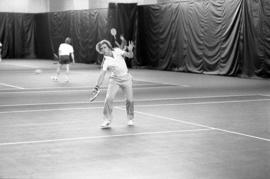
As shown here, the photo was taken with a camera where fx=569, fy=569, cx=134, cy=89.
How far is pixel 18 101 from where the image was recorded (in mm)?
15047

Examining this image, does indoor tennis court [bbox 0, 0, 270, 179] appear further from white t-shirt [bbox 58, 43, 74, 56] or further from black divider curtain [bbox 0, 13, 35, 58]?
black divider curtain [bbox 0, 13, 35, 58]

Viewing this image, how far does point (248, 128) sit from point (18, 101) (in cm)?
701

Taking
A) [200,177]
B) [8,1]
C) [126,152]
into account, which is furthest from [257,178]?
[8,1]

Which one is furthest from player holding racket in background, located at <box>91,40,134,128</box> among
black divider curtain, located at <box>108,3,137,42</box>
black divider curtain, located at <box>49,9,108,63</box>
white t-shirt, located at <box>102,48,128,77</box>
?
black divider curtain, located at <box>49,9,108,63</box>

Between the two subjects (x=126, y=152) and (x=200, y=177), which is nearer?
(x=200, y=177)

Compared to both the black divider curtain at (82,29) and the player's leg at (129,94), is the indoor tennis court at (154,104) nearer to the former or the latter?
the player's leg at (129,94)

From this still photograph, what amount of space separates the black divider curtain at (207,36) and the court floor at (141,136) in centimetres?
598

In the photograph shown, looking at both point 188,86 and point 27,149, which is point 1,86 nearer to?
point 188,86

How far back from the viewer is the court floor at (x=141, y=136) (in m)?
6.96

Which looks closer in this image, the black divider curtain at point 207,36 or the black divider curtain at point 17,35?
the black divider curtain at point 207,36

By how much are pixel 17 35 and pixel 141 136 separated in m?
37.1

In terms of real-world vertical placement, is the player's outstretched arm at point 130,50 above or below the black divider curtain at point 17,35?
above

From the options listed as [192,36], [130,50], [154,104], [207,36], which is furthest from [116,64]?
[192,36]

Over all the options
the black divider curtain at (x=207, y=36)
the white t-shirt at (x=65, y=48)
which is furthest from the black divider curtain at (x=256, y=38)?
the white t-shirt at (x=65, y=48)
